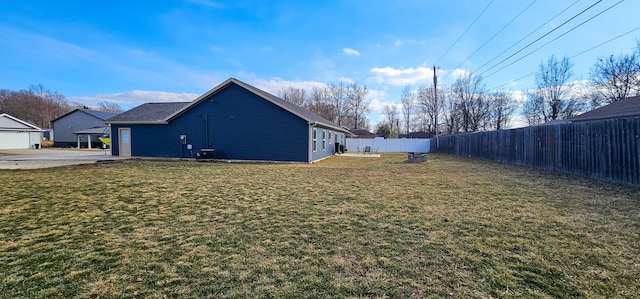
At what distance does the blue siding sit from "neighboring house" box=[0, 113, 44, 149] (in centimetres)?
2195

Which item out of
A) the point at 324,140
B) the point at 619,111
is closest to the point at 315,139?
the point at 324,140

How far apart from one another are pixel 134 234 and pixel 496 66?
19.8 meters

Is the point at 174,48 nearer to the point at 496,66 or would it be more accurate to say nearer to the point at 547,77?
the point at 496,66

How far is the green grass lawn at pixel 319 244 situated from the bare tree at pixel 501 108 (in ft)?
116

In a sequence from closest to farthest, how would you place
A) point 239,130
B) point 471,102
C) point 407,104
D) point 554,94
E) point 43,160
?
point 43,160 → point 239,130 → point 554,94 → point 471,102 → point 407,104

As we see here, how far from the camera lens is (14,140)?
26.8m

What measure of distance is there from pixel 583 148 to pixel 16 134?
137 ft

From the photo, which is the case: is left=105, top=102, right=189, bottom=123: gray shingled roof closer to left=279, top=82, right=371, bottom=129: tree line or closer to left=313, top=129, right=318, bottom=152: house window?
left=313, top=129, right=318, bottom=152: house window

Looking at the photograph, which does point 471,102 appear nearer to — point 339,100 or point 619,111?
point 339,100

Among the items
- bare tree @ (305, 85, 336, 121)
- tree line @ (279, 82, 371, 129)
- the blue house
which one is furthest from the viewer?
bare tree @ (305, 85, 336, 121)

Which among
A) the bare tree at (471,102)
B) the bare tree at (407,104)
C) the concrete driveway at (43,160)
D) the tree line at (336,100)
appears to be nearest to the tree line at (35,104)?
the tree line at (336,100)

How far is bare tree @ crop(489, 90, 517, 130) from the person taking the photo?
3609 cm

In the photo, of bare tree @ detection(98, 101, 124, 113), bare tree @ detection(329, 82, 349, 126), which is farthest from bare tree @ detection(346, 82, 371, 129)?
bare tree @ detection(98, 101, 124, 113)

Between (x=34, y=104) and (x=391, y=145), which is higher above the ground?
(x=34, y=104)
